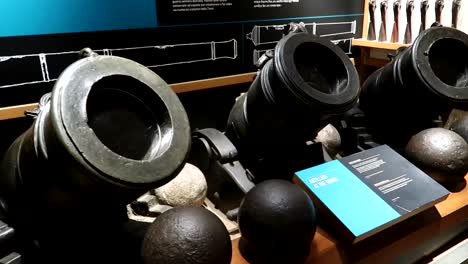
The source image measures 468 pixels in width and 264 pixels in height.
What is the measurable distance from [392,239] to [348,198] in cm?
20

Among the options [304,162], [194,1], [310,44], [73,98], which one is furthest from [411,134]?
[73,98]

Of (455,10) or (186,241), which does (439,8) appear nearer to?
(455,10)

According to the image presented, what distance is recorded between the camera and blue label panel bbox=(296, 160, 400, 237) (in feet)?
4.28

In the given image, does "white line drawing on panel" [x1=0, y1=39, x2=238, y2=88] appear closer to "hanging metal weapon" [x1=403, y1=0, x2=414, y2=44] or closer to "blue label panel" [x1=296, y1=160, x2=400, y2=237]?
"blue label panel" [x1=296, y1=160, x2=400, y2=237]

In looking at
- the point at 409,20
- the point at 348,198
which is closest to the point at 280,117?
the point at 348,198

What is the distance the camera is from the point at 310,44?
150cm

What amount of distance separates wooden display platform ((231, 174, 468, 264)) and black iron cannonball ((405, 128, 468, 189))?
0.10 meters

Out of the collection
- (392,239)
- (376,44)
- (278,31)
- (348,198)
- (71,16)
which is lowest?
(392,239)

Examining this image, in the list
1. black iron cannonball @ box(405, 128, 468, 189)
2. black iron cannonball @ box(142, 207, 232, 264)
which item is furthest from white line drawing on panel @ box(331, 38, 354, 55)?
black iron cannonball @ box(142, 207, 232, 264)

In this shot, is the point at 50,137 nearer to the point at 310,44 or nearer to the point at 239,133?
the point at 239,133

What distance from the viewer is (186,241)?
0.99 m

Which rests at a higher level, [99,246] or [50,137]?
[50,137]

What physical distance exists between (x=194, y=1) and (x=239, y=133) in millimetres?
682

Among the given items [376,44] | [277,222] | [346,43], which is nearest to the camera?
[277,222]
